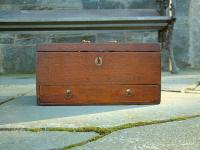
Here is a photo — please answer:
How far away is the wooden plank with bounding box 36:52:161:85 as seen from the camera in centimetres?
221

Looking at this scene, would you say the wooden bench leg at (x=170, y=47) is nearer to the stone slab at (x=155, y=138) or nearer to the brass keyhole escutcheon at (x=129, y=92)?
the brass keyhole escutcheon at (x=129, y=92)

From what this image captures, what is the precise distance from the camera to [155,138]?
1455 mm

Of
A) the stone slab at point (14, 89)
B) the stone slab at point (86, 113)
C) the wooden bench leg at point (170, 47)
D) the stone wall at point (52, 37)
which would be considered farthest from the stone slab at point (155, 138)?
the stone wall at point (52, 37)

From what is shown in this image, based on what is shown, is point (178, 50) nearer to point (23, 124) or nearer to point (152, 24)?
point (152, 24)

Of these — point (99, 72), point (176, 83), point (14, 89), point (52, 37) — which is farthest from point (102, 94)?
point (52, 37)

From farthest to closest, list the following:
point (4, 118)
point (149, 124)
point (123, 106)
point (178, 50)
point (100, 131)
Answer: point (178, 50)
point (123, 106)
point (4, 118)
point (149, 124)
point (100, 131)

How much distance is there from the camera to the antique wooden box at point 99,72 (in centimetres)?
221

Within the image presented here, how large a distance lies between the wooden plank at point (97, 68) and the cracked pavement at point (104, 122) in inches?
5.7

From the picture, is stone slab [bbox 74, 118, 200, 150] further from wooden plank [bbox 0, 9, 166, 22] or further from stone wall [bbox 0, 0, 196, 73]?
stone wall [bbox 0, 0, 196, 73]

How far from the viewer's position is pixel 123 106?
2170mm

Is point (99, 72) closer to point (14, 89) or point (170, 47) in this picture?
point (14, 89)

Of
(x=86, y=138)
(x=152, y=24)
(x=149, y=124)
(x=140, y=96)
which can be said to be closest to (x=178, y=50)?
(x=152, y=24)

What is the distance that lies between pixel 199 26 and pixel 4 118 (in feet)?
10.1

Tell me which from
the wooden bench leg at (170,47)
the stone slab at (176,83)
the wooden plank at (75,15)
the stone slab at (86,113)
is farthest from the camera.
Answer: the wooden bench leg at (170,47)
